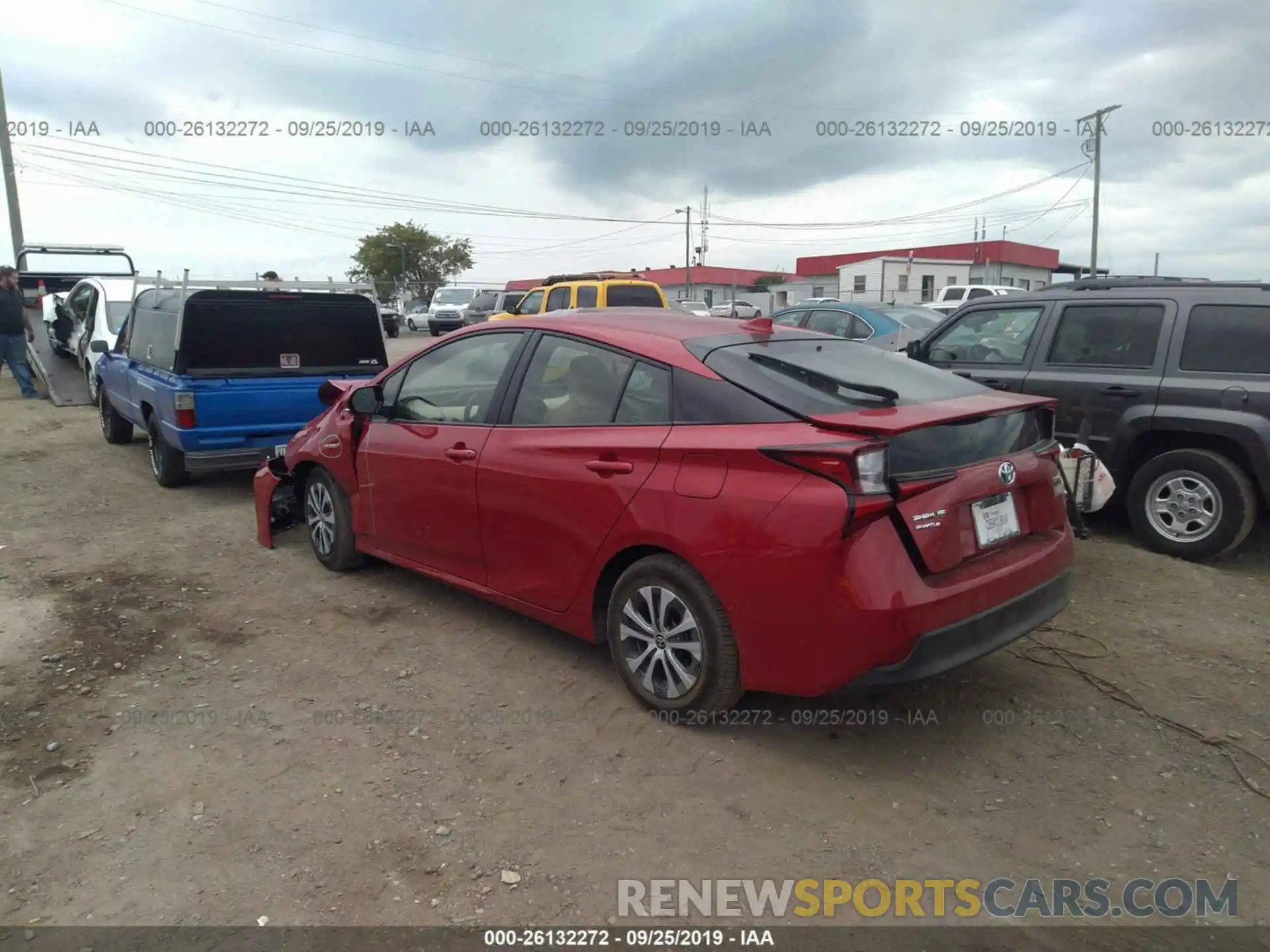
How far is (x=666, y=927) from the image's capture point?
99.9 inches

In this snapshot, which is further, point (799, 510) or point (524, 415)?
point (524, 415)

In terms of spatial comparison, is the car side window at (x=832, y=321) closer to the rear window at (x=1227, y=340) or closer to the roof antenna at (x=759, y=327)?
the rear window at (x=1227, y=340)

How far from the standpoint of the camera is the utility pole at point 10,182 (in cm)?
2200

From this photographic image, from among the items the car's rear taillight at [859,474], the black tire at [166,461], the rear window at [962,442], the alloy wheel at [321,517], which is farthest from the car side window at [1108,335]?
the black tire at [166,461]

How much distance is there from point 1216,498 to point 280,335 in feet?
23.2

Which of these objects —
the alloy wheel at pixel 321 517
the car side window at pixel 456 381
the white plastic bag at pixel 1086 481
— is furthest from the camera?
the alloy wheel at pixel 321 517

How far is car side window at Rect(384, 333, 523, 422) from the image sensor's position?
434 centimetres

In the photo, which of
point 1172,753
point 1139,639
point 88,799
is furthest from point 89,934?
point 1139,639

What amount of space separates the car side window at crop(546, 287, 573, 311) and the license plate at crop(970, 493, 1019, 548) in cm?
1136

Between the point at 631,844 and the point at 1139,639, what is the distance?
9.94 feet

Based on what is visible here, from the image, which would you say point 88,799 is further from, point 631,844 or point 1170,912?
point 1170,912

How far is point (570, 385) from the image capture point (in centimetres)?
397

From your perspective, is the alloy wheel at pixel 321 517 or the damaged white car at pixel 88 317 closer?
the alloy wheel at pixel 321 517

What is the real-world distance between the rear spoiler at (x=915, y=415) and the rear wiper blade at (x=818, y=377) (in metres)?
0.07
